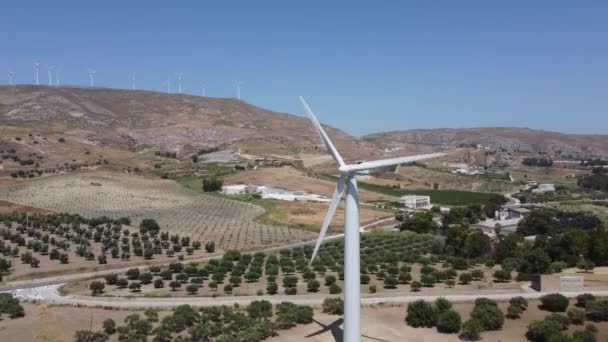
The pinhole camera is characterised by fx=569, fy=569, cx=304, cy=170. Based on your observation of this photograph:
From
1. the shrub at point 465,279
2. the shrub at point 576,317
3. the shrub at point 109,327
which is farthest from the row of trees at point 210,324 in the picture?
the shrub at point 465,279

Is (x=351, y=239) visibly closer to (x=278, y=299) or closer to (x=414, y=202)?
(x=278, y=299)

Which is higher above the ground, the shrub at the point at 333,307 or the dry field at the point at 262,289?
the shrub at the point at 333,307

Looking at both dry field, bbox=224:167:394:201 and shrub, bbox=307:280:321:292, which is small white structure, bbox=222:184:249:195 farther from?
shrub, bbox=307:280:321:292

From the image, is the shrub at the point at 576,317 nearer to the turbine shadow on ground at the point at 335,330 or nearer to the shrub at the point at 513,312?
the shrub at the point at 513,312

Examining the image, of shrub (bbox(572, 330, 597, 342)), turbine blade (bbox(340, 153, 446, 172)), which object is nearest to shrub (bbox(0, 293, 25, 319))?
turbine blade (bbox(340, 153, 446, 172))

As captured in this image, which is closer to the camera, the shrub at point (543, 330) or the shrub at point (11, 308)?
the shrub at point (543, 330)

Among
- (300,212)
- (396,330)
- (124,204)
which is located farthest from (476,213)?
(396,330)

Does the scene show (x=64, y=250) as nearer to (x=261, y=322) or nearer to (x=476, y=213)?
(x=261, y=322)

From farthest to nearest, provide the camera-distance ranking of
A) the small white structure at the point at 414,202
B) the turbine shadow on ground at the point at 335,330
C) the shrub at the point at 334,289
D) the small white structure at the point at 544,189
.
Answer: the small white structure at the point at 544,189, the small white structure at the point at 414,202, the shrub at the point at 334,289, the turbine shadow on ground at the point at 335,330
